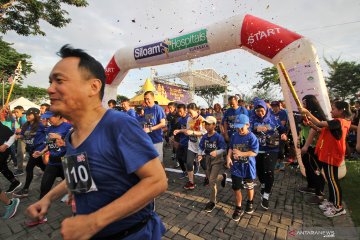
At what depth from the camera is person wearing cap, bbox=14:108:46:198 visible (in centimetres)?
493

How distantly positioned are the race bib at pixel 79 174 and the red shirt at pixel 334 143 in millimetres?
3841

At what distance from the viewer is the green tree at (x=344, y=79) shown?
31089 millimetres

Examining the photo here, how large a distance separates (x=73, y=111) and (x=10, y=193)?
5.40m

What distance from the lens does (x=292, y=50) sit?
17.4 feet

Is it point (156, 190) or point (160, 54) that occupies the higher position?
point (160, 54)

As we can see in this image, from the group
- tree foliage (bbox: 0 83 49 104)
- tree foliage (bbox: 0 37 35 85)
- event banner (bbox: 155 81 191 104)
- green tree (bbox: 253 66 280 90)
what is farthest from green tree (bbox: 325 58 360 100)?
tree foliage (bbox: 0 83 49 104)

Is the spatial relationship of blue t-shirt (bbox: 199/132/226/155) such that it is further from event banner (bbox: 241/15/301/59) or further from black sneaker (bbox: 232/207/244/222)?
event banner (bbox: 241/15/301/59)

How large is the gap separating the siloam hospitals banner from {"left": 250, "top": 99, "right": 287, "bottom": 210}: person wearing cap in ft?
9.94

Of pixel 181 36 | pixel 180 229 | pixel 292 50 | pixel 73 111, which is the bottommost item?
pixel 180 229

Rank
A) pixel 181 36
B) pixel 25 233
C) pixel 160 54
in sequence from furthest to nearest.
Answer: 1. pixel 160 54
2. pixel 181 36
3. pixel 25 233

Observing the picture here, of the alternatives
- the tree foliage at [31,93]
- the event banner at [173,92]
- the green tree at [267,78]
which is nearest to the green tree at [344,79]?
the green tree at [267,78]

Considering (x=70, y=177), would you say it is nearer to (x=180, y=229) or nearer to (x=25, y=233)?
(x=180, y=229)

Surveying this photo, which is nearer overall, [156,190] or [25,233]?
[156,190]

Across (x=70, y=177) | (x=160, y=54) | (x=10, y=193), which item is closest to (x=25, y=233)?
(x=10, y=193)
